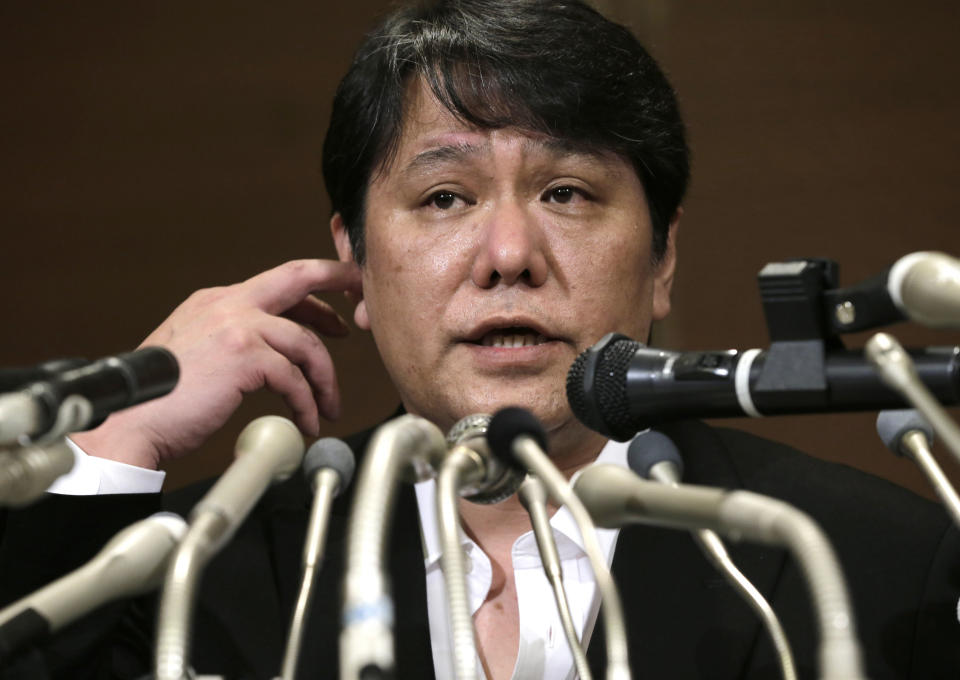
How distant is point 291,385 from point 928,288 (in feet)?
3.14

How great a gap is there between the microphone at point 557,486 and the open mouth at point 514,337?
610 millimetres

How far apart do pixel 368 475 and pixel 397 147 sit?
963 mm

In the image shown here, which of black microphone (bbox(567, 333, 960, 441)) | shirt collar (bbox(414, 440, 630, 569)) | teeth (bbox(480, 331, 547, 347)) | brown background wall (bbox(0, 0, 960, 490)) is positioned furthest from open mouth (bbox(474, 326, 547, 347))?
brown background wall (bbox(0, 0, 960, 490))

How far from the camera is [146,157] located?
2650 mm

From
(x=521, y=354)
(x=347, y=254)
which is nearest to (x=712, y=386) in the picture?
(x=521, y=354)

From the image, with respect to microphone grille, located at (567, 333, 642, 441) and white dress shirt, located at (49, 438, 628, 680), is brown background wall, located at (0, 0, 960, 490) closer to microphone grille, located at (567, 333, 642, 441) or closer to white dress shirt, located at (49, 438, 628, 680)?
white dress shirt, located at (49, 438, 628, 680)

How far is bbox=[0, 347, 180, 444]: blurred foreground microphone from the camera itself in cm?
78

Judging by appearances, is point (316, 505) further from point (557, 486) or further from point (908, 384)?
point (908, 384)

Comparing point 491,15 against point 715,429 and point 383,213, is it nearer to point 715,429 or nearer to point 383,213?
point 383,213

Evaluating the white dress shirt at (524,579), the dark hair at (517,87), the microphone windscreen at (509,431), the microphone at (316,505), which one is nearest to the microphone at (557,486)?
the microphone windscreen at (509,431)

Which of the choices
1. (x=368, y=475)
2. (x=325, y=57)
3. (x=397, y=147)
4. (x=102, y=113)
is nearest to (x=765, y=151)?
Result: (x=325, y=57)

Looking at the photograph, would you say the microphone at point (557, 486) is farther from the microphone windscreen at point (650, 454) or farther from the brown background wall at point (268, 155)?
the brown background wall at point (268, 155)

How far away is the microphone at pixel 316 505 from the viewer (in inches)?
36.9

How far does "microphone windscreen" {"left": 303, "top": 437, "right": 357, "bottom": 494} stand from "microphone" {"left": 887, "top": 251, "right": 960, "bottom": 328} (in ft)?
1.48
